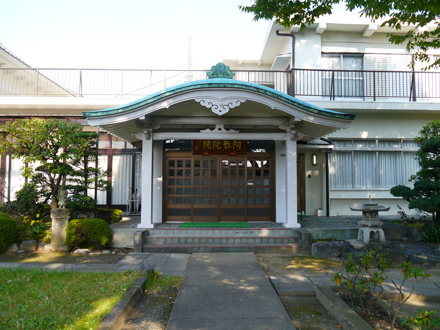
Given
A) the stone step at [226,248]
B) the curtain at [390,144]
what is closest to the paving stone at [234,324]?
the stone step at [226,248]

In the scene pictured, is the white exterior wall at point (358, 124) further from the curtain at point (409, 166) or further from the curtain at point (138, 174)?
the curtain at point (138, 174)

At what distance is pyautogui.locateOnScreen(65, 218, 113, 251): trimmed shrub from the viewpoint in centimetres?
749

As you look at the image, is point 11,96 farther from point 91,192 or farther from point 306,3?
point 306,3

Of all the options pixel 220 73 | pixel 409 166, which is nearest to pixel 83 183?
pixel 220 73

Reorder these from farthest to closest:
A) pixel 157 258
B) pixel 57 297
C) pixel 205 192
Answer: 1. pixel 205 192
2. pixel 157 258
3. pixel 57 297

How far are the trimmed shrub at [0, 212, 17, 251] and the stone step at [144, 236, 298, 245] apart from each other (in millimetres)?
3340

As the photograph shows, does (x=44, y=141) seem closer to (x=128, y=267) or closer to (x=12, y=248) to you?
(x=12, y=248)

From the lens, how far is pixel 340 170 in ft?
39.0

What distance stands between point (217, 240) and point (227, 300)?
11.1ft

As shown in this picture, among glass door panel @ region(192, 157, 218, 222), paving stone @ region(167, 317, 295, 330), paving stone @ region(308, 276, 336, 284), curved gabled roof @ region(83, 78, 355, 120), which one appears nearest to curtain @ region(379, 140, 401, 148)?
curved gabled roof @ region(83, 78, 355, 120)

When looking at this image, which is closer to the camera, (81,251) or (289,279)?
(289,279)

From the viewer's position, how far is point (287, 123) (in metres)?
8.45

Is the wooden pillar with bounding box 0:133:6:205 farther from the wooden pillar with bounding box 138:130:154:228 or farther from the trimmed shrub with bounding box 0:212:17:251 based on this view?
the wooden pillar with bounding box 138:130:154:228

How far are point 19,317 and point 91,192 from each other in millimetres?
9254
